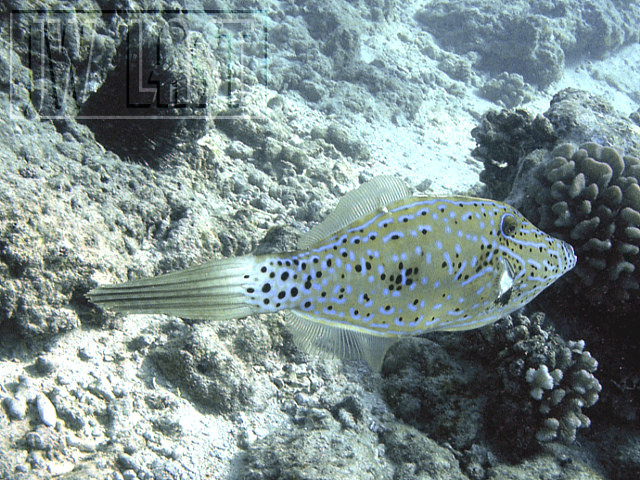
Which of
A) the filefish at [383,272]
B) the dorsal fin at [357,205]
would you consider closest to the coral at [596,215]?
the filefish at [383,272]

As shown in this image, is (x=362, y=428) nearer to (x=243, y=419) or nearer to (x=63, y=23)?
(x=243, y=419)

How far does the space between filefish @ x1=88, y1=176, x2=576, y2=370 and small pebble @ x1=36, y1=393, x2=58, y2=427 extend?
6.50ft

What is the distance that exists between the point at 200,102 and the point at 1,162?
9.11ft

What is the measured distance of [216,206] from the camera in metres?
5.71

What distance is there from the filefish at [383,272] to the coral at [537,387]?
1778mm

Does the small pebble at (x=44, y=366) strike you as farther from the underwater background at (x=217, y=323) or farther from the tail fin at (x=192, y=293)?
the tail fin at (x=192, y=293)

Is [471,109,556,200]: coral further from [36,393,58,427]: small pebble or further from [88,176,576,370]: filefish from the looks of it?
[36,393,58,427]: small pebble

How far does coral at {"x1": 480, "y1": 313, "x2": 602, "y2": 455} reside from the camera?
12.1ft

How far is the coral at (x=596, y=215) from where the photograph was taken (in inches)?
169

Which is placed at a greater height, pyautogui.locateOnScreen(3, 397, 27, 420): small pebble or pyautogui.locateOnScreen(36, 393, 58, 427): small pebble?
pyautogui.locateOnScreen(3, 397, 27, 420): small pebble

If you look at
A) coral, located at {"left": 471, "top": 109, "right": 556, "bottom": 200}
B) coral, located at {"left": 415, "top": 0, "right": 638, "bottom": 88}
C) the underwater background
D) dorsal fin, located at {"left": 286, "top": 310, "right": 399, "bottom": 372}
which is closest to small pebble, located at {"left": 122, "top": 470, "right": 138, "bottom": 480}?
the underwater background

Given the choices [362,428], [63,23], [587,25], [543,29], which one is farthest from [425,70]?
[362,428]

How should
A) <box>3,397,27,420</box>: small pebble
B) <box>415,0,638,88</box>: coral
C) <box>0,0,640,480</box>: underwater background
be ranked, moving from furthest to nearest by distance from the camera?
<box>415,0,638,88</box>: coral, <box>0,0,640,480</box>: underwater background, <box>3,397,27,420</box>: small pebble

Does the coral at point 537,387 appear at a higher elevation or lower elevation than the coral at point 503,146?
lower
